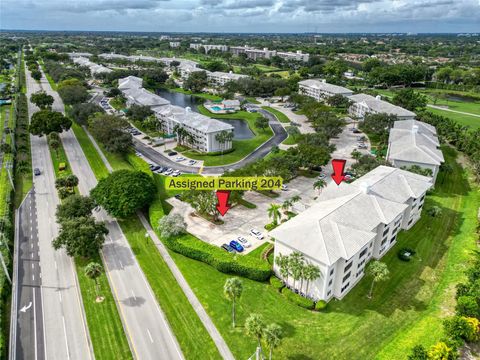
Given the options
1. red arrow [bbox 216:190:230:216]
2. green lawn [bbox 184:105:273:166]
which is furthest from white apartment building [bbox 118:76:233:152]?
red arrow [bbox 216:190:230:216]

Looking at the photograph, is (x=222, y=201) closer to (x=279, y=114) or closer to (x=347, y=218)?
(x=347, y=218)

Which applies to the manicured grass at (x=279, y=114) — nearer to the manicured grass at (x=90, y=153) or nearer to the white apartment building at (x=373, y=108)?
the white apartment building at (x=373, y=108)

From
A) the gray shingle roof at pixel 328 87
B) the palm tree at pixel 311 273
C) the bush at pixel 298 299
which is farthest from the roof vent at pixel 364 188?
the gray shingle roof at pixel 328 87

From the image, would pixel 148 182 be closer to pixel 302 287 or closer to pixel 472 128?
pixel 302 287

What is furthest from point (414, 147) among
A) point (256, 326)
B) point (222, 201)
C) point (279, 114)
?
point (279, 114)

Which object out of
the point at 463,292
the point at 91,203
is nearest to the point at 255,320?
the point at 463,292

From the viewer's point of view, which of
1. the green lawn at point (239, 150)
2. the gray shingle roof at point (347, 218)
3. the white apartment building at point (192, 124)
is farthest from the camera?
the white apartment building at point (192, 124)
